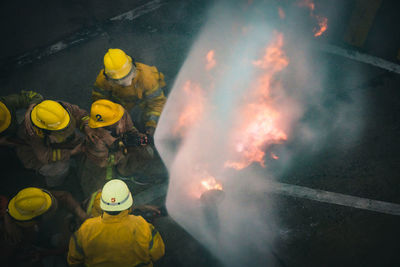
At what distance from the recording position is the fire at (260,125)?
537 cm

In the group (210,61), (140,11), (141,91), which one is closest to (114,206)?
(141,91)

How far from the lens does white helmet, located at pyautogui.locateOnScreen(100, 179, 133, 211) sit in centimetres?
322

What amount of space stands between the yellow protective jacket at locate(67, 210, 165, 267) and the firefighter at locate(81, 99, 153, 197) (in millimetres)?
1304

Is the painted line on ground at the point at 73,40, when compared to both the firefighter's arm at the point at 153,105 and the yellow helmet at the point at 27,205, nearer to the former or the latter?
the firefighter's arm at the point at 153,105

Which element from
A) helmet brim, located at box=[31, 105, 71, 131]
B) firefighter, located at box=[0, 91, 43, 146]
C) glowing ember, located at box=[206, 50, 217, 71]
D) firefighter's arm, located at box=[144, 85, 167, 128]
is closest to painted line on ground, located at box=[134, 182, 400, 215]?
firefighter's arm, located at box=[144, 85, 167, 128]

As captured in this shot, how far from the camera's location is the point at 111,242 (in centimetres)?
322

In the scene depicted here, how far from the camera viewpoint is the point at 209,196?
455 centimetres

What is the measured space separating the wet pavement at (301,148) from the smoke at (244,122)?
0.20m

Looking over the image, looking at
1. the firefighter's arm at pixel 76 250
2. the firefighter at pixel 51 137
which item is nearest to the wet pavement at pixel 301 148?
the firefighter at pixel 51 137

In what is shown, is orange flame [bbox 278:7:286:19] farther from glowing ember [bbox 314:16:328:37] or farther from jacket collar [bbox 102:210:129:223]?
jacket collar [bbox 102:210:129:223]

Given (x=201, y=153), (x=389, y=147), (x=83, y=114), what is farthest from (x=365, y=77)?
(x=83, y=114)

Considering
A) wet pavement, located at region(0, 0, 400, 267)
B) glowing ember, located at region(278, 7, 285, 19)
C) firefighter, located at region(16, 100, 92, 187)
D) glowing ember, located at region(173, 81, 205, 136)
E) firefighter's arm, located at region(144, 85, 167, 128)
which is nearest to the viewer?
firefighter, located at region(16, 100, 92, 187)

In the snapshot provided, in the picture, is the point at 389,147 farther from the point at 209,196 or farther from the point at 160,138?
the point at 160,138

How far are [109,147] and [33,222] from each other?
1545 mm
